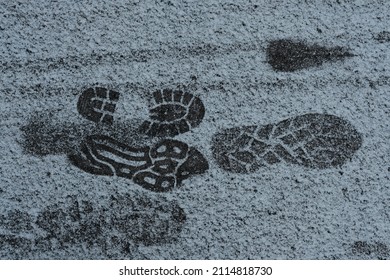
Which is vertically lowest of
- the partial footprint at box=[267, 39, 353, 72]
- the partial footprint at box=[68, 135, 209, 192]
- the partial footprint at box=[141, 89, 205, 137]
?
the partial footprint at box=[68, 135, 209, 192]

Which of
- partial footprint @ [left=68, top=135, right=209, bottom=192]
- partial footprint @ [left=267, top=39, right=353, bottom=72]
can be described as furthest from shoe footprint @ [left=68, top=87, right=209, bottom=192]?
partial footprint @ [left=267, top=39, right=353, bottom=72]

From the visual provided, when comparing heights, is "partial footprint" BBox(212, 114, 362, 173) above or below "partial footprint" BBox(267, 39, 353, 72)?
below

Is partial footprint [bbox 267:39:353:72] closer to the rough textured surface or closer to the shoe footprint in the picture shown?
the rough textured surface

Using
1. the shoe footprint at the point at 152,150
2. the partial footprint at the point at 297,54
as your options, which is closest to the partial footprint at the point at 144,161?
the shoe footprint at the point at 152,150

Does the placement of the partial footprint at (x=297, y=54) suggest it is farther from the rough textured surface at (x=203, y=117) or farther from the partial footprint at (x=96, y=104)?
the partial footprint at (x=96, y=104)

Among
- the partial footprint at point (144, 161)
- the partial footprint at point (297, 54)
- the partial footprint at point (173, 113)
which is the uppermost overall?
the partial footprint at point (297, 54)
